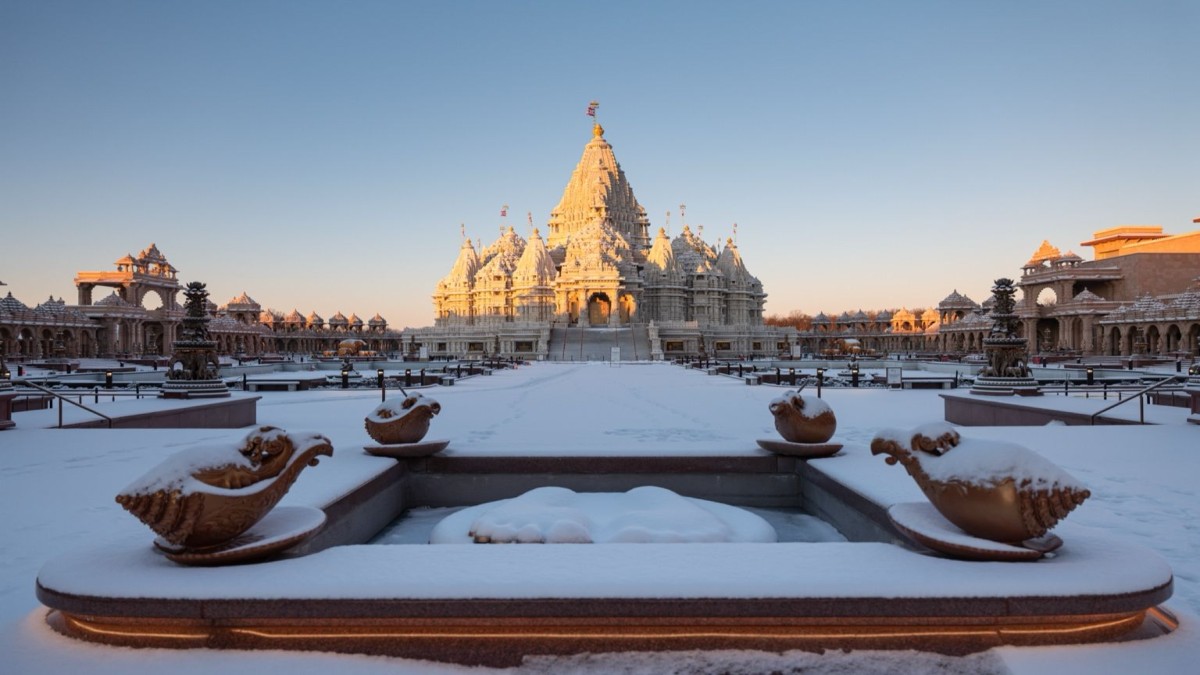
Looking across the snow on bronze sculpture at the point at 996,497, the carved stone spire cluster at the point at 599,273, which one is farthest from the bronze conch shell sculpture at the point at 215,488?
the carved stone spire cluster at the point at 599,273

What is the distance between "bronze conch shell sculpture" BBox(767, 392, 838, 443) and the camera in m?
9.28

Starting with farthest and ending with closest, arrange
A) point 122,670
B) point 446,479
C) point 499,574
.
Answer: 1. point 446,479
2. point 499,574
3. point 122,670

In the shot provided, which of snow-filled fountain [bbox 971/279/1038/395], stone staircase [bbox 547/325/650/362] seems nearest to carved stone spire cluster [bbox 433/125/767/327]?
stone staircase [bbox 547/325/650/362]

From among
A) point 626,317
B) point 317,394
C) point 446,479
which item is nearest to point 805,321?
point 626,317

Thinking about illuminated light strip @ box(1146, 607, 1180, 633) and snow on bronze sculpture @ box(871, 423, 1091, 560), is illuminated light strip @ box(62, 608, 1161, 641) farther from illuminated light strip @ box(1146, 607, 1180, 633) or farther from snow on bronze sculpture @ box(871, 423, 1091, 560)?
snow on bronze sculpture @ box(871, 423, 1091, 560)

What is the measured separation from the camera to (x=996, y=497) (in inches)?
183

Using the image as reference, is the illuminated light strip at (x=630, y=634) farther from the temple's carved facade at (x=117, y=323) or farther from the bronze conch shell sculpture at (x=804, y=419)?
the temple's carved facade at (x=117, y=323)

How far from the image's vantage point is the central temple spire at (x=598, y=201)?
97.2m

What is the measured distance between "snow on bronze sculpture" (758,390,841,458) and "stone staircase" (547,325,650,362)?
5261cm

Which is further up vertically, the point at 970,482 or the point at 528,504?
the point at 970,482

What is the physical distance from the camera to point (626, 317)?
82625 mm

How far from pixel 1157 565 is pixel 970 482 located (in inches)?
45.8

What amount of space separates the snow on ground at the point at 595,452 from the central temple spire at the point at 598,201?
7664cm

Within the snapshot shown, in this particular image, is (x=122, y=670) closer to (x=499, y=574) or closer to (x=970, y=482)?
(x=499, y=574)
